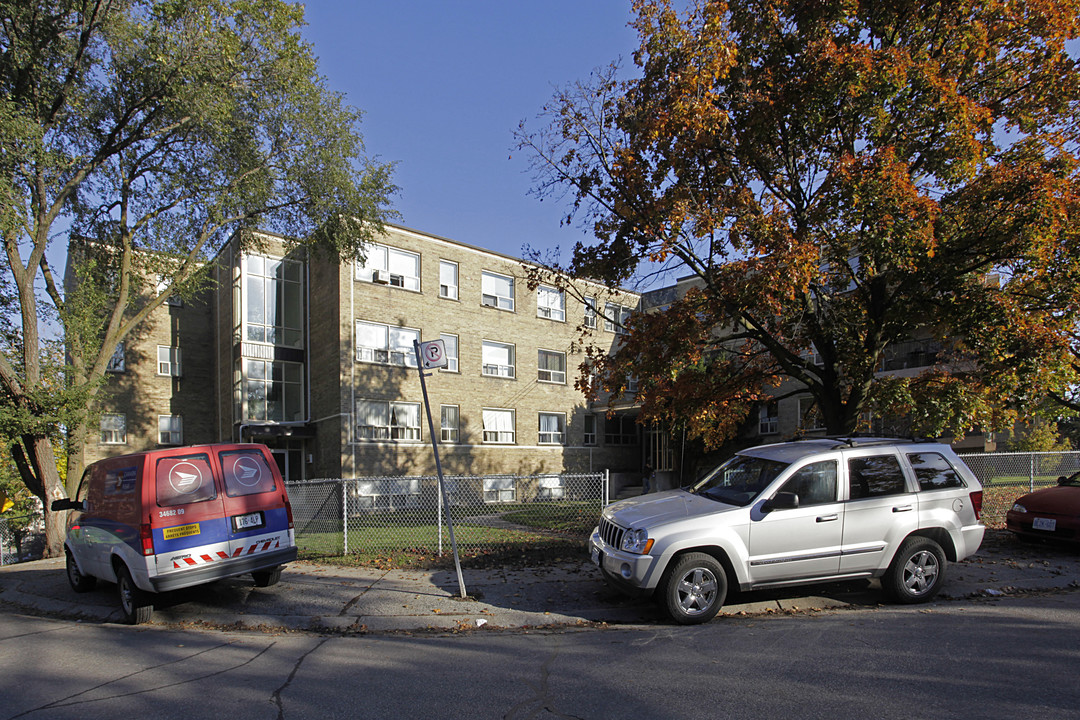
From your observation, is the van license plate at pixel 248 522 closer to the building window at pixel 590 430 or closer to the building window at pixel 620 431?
the building window at pixel 590 430

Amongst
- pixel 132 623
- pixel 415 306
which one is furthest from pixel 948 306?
pixel 415 306

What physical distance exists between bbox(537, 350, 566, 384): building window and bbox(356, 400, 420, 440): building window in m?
6.39

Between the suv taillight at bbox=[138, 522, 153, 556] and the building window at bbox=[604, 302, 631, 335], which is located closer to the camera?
the suv taillight at bbox=[138, 522, 153, 556]

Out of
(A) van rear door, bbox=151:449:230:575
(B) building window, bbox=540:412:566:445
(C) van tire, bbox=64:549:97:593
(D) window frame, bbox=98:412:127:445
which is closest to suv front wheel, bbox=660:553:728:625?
(A) van rear door, bbox=151:449:230:575

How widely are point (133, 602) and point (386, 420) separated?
15.8 metres

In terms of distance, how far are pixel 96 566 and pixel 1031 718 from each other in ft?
31.7

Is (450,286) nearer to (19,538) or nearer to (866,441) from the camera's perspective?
(19,538)

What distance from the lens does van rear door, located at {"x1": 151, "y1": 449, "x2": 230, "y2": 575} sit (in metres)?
7.23

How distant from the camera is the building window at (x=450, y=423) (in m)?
24.8

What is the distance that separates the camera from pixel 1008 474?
1391cm

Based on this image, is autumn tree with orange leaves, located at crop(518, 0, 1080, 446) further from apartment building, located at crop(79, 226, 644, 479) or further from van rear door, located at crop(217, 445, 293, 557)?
apartment building, located at crop(79, 226, 644, 479)

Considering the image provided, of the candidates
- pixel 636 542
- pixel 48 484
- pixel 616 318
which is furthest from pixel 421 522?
pixel 616 318

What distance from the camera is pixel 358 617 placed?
23.2 feet

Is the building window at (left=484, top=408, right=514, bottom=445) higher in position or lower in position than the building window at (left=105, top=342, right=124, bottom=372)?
lower
